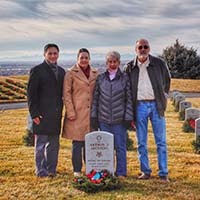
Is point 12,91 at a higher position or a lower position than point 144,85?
lower

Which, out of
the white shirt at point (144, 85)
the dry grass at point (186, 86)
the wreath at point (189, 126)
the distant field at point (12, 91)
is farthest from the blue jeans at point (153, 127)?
the dry grass at point (186, 86)

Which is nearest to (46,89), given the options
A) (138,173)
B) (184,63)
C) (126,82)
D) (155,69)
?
(126,82)

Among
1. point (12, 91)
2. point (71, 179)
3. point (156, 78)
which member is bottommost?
point (12, 91)

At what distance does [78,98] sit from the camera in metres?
7.04

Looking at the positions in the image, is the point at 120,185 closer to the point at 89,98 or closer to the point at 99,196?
the point at 99,196

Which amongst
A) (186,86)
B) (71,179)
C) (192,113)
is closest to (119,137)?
(71,179)

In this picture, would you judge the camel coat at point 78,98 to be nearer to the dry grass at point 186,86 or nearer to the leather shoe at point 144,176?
the leather shoe at point 144,176

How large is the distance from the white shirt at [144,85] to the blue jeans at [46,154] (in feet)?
5.19

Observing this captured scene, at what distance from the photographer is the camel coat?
699cm

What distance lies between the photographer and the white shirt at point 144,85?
22.4 feet

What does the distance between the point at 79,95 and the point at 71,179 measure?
1391 millimetres

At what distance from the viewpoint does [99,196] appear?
6.38 m

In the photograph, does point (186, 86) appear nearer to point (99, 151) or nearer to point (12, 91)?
point (12, 91)

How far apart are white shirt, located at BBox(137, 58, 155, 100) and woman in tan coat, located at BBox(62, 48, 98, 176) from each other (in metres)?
0.72
